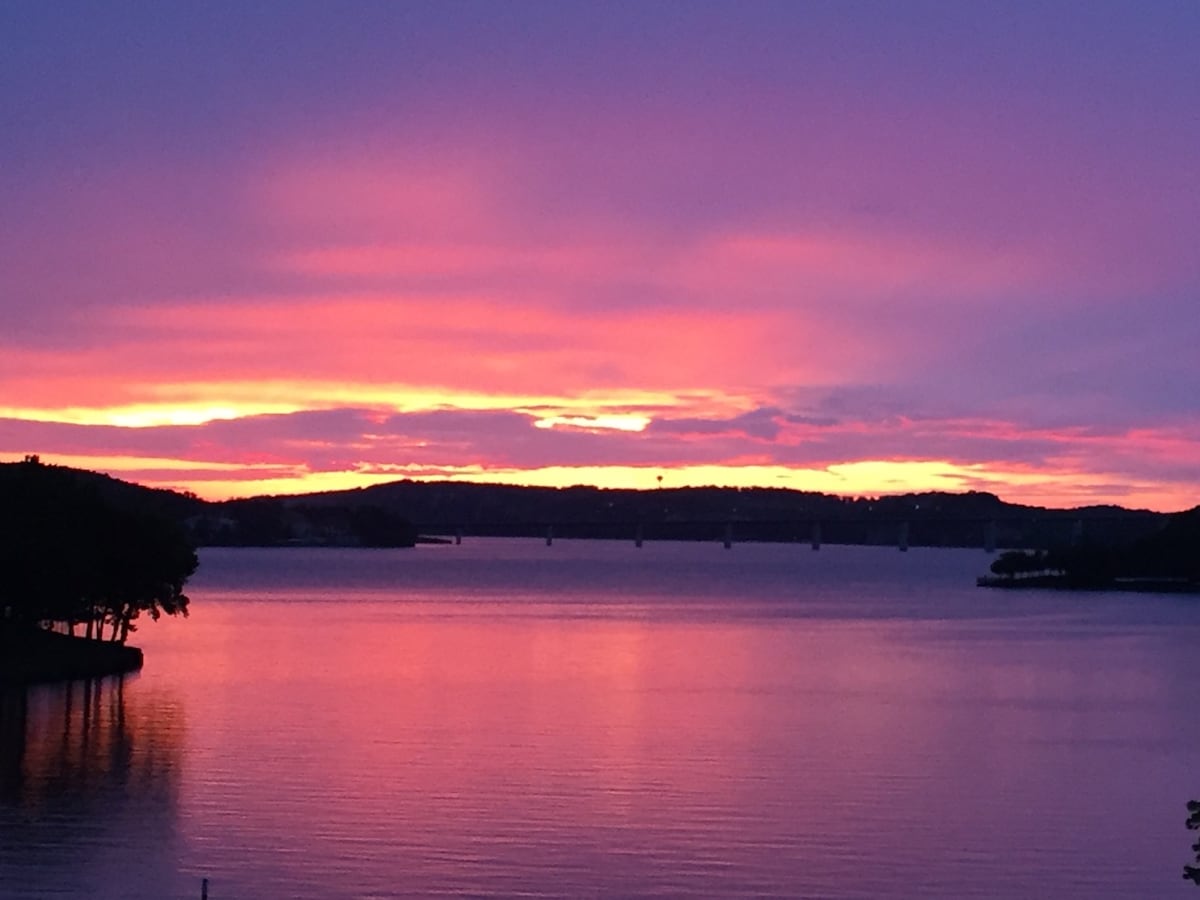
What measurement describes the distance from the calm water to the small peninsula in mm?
2974

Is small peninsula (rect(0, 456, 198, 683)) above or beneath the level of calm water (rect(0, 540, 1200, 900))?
above

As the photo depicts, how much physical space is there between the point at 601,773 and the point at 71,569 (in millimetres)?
33370

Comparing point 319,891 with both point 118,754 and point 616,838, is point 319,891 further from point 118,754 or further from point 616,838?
point 118,754

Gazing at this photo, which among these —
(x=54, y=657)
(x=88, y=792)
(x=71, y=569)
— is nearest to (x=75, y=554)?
(x=71, y=569)

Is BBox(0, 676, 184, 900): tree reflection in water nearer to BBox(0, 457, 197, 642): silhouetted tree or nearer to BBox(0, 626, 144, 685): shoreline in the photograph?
BBox(0, 626, 144, 685): shoreline

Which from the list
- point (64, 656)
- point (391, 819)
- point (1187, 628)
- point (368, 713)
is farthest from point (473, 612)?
point (391, 819)

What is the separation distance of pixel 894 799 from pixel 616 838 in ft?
33.6

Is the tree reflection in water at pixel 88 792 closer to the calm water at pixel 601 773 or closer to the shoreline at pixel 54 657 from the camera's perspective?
→ the calm water at pixel 601 773

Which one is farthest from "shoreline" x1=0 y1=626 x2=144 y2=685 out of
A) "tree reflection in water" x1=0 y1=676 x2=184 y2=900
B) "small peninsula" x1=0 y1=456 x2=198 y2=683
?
"tree reflection in water" x1=0 y1=676 x2=184 y2=900

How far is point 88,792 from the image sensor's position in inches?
1897

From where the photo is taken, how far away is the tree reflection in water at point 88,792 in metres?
37.4

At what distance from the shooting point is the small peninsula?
77000 millimetres

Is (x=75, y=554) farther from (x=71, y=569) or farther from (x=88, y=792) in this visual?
(x=88, y=792)

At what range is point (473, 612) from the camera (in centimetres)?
14862
